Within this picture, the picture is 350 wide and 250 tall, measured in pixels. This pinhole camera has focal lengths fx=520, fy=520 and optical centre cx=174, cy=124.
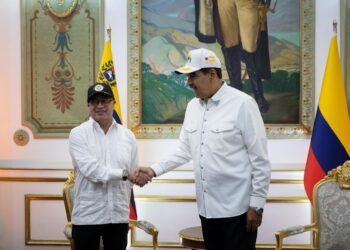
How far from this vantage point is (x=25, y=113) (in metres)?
3.95

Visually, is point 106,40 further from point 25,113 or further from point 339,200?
point 339,200

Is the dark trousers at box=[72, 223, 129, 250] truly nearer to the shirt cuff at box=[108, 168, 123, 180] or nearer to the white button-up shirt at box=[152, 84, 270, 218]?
the shirt cuff at box=[108, 168, 123, 180]

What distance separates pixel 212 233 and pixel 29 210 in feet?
7.28

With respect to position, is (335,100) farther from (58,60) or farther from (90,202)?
(58,60)

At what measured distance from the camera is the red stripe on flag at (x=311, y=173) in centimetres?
341

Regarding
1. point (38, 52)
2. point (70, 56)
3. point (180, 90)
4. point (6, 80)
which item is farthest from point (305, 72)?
point (6, 80)

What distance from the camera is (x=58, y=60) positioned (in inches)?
154

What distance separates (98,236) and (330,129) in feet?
5.85

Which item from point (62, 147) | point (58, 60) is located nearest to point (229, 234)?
point (62, 147)

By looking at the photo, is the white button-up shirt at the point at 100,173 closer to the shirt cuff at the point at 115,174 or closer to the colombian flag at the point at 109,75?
the shirt cuff at the point at 115,174

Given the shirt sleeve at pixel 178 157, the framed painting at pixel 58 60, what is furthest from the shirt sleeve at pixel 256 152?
the framed painting at pixel 58 60

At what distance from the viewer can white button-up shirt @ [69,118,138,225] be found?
2.29 m

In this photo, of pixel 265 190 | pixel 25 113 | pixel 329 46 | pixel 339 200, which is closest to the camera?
pixel 265 190

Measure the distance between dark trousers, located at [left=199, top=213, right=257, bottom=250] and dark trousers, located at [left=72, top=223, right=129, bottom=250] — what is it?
0.42m
